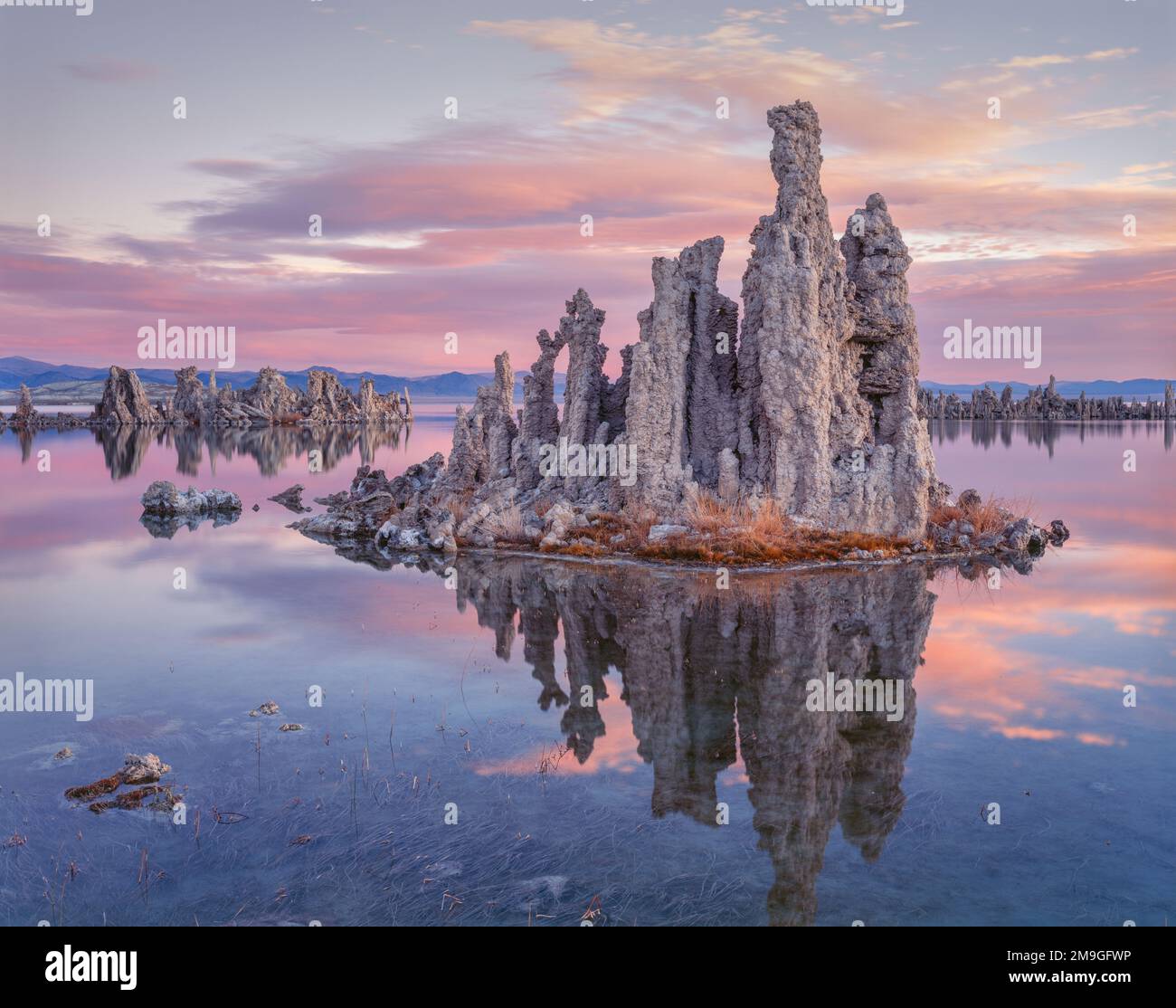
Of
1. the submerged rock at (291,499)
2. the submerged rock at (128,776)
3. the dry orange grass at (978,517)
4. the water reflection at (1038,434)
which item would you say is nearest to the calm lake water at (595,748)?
the submerged rock at (128,776)

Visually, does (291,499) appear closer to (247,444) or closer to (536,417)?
(536,417)

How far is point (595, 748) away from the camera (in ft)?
38.1

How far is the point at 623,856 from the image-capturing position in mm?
8828

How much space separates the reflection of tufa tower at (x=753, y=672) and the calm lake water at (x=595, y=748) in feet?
0.19

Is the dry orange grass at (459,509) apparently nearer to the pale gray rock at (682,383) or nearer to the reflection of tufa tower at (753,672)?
the reflection of tufa tower at (753,672)

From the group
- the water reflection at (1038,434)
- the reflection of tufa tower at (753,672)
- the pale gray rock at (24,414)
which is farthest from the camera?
the pale gray rock at (24,414)

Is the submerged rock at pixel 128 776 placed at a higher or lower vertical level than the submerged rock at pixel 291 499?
lower

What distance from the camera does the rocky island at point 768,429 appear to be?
23.4m

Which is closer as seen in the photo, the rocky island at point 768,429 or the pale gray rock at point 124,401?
the rocky island at point 768,429

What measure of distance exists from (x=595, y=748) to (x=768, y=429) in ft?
46.9

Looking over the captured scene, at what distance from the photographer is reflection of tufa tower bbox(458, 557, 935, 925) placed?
32.1 ft

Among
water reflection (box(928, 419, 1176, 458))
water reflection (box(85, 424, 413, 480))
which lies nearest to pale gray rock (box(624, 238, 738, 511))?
water reflection (box(85, 424, 413, 480))

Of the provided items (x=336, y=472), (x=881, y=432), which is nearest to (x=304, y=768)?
(x=881, y=432)

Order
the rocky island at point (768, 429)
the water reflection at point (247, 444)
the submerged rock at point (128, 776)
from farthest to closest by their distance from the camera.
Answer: the water reflection at point (247, 444)
the rocky island at point (768, 429)
the submerged rock at point (128, 776)
